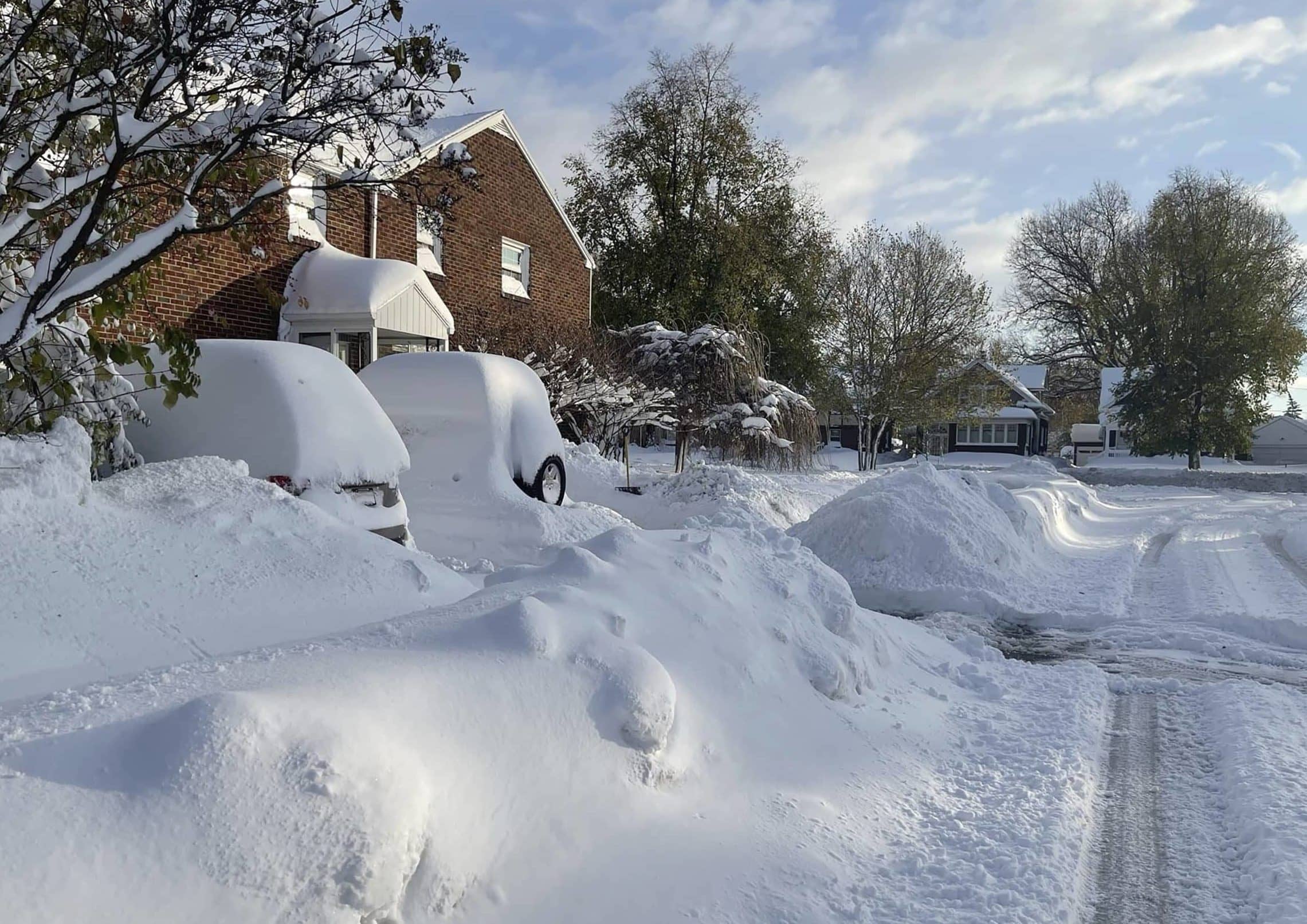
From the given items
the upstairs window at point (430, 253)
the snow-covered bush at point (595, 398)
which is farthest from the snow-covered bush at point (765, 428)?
the upstairs window at point (430, 253)

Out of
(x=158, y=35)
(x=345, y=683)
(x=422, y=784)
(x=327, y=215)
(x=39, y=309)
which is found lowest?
(x=422, y=784)

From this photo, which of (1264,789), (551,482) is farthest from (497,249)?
(1264,789)

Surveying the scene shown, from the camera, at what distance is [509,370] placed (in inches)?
387

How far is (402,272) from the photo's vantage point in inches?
565

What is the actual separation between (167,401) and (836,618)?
11.8 feet

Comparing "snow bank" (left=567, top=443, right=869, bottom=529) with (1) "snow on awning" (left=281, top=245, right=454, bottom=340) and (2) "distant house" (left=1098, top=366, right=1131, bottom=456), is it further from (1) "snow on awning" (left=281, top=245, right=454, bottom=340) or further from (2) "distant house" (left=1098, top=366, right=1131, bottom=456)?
(2) "distant house" (left=1098, top=366, right=1131, bottom=456)

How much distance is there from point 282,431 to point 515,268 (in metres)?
14.9

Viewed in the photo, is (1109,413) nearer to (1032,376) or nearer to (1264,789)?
(1032,376)

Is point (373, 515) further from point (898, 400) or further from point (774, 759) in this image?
point (898, 400)

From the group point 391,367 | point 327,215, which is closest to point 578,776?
point 391,367

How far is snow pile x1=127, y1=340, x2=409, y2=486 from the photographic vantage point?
20.0 ft

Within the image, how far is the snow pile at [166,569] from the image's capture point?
12.7 feet

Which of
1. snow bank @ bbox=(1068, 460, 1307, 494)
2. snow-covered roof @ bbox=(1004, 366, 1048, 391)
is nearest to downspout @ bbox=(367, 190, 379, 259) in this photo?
snow bank @ bbox=(1068, 460, 1307, 494)

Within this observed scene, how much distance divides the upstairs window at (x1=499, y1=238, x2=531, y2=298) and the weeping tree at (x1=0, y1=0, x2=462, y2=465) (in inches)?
588
